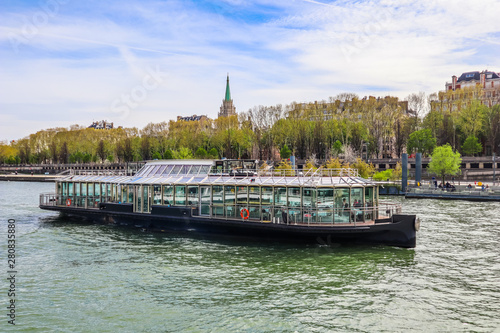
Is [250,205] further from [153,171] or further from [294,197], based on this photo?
[153,171]

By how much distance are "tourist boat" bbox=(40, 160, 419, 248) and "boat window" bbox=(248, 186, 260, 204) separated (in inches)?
1.0

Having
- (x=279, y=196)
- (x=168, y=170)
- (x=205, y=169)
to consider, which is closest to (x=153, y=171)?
(x=168, y=170)

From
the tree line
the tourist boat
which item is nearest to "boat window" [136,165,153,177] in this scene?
the tourist boat

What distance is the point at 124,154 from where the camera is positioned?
503ft

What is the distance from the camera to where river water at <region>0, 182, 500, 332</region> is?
16906mm

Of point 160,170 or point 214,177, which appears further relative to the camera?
point 160,170

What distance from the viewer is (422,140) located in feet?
349

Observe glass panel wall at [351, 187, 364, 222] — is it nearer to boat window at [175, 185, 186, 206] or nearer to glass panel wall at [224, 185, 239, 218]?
glass panel wall at [224, 185, 239, 218]

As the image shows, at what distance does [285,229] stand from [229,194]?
18.9ft

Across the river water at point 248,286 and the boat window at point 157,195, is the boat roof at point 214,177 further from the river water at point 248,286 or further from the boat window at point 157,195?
the river water at point 248,286

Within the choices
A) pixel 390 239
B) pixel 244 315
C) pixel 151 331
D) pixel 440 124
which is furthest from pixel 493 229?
pixel 440 124

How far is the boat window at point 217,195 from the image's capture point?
3212 centimetres

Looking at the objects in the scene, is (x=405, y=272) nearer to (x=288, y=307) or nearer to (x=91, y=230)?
(x=288, y=307)

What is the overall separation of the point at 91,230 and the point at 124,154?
12144 centimetres
